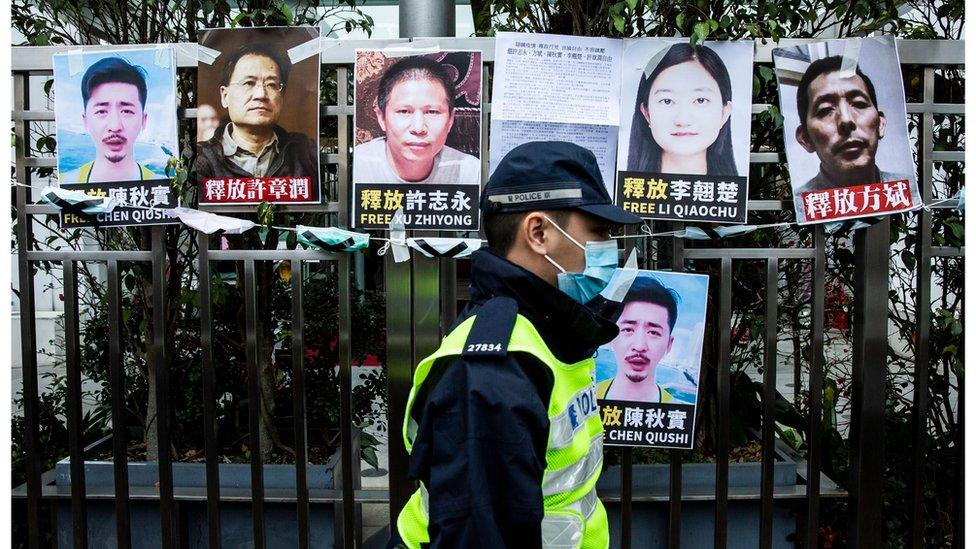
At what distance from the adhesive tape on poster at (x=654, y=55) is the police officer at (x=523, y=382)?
1.31 metres

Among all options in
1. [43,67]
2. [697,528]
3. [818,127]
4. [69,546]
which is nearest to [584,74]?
[818,127]

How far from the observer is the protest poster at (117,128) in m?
3.51

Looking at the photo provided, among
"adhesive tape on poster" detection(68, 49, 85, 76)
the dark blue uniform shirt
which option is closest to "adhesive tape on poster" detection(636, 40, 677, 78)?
the dark blue uniform shirt

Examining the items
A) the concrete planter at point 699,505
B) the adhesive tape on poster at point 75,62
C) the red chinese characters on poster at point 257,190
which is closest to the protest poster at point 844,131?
the concrete planter at point 699,505

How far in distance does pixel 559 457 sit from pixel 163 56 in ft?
8.38

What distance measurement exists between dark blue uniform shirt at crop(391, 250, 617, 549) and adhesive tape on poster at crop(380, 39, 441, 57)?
5.79 ft

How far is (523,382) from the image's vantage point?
1892mm

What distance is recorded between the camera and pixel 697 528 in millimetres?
3701

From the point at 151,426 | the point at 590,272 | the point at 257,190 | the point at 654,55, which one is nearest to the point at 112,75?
the point at 257,190


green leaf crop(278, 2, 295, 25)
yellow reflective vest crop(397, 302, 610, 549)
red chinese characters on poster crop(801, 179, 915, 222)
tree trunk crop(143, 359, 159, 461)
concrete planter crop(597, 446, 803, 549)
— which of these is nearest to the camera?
Result: yellow reflective vest crop(397, 302, 610, 549)

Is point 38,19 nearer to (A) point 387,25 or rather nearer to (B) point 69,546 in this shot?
(B) point 69,546

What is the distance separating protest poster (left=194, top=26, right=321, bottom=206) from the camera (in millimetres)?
3443

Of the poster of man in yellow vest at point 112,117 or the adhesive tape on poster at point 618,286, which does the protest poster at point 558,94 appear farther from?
the poster of man in yellow vest at point 112,117

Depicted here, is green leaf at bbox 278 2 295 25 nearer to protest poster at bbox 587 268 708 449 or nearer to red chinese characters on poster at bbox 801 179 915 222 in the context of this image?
protest poster at bbox 587 268 708 449
